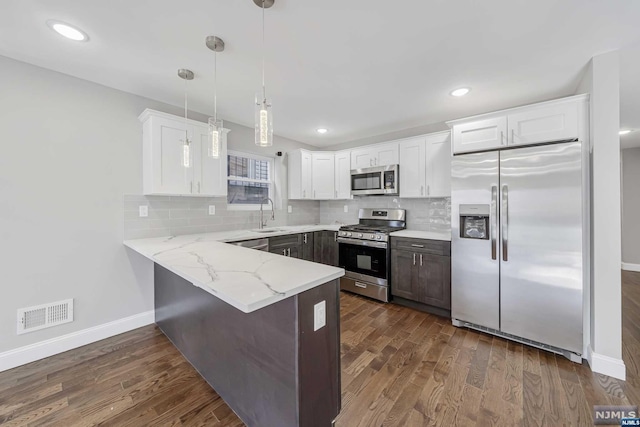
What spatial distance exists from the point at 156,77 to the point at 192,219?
4.94 ft

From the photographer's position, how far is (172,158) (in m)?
2.59

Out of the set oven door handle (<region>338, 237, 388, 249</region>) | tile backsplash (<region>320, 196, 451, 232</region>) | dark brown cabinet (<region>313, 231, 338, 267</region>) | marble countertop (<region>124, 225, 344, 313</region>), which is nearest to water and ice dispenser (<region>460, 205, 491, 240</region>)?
tile backsplash (<region>320, 196, 451, 232</region>)

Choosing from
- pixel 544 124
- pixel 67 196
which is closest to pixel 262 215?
pixel 67 196

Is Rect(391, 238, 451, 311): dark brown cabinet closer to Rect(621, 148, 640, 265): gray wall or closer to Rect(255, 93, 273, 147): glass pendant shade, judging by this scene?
Rect(255, 93, 273, 147): glass pendant shade

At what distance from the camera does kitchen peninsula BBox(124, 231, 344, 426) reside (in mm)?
1146

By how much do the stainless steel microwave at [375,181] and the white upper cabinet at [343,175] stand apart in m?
0.11

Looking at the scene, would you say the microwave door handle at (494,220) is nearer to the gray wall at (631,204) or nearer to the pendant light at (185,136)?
the pendant light at (185,136)

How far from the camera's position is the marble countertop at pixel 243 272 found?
1025mm

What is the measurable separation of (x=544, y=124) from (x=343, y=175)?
8.11 ft

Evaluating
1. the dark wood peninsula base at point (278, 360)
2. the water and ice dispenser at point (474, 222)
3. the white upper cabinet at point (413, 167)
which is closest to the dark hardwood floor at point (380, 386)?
the dark wood peninsula base at point (278, 360)

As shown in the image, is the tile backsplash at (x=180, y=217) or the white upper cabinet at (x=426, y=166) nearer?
the tile backsplash at (x=180, y=217)

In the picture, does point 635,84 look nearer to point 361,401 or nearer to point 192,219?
point 361,401

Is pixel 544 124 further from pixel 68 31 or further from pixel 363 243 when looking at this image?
pixel 68 31

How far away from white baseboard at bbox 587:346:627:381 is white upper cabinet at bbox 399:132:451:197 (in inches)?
72.6
